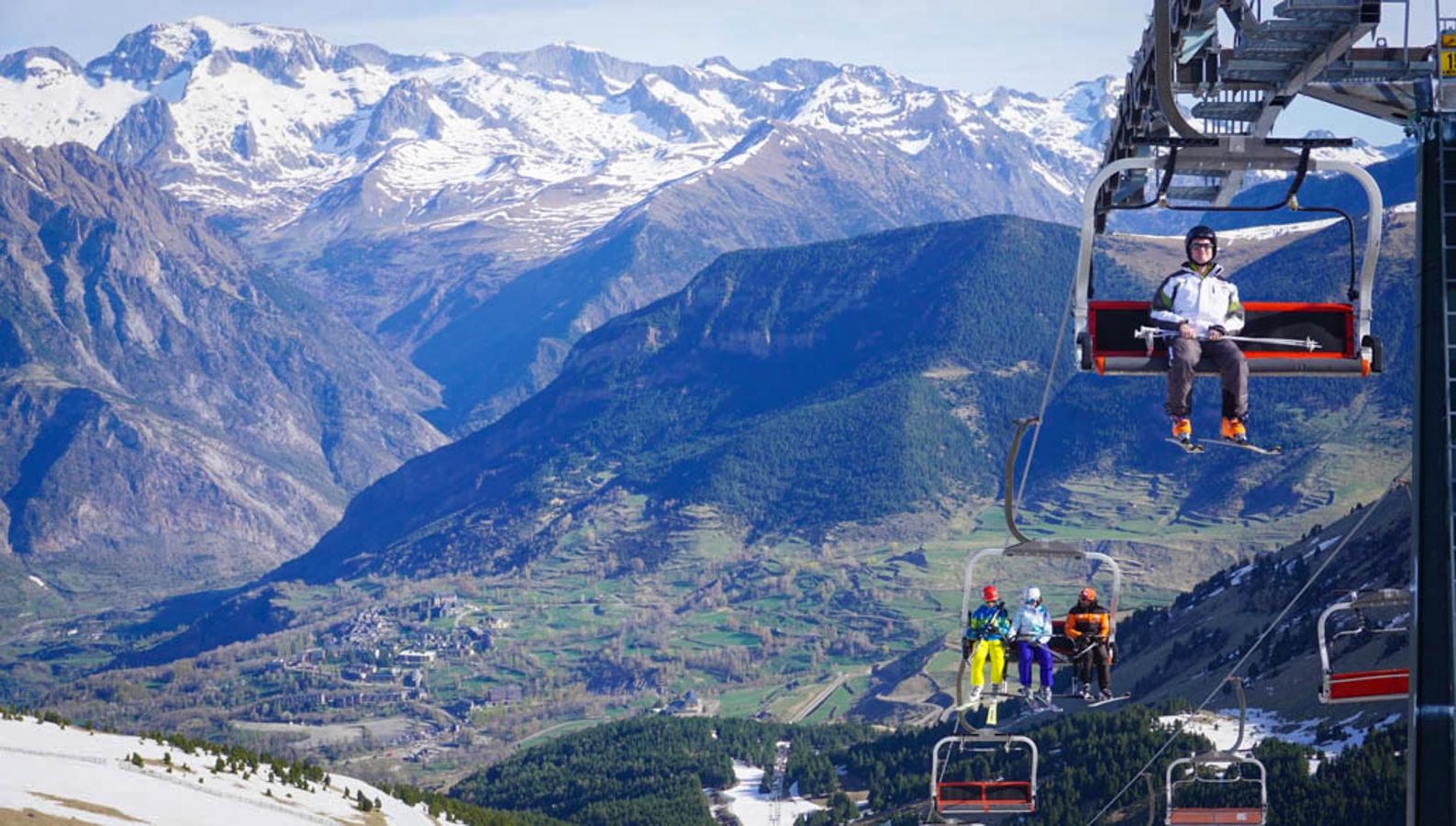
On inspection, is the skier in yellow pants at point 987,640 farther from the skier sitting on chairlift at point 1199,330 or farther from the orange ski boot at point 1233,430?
the skier sitting on chairlift at point 1199,330

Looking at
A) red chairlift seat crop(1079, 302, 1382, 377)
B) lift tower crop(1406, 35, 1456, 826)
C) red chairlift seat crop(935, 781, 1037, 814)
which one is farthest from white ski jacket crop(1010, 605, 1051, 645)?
lift tower crop(1406, 35, 1456, 826)

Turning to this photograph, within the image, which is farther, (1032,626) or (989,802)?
(989,802)

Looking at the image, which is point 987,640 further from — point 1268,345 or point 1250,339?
point 1250,339

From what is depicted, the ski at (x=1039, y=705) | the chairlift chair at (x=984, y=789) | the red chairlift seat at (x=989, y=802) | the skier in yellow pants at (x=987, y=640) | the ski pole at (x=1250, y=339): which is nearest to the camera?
the ski pole at (x=1250, y=339)

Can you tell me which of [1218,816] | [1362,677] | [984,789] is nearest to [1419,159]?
[1362,677]

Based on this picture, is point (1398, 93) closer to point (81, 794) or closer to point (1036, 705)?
point (1036, 705)

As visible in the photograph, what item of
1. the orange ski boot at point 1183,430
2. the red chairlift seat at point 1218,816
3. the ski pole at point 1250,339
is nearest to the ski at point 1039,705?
the red chairlift seat at point 1218,816

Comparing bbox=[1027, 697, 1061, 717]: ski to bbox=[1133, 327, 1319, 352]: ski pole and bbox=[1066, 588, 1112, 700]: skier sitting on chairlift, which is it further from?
bbox=[1133, 327, 1319, 352]: ski pole

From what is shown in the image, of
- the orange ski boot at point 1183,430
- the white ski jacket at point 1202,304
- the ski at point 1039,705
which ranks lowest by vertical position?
the ski at point 1039,705
